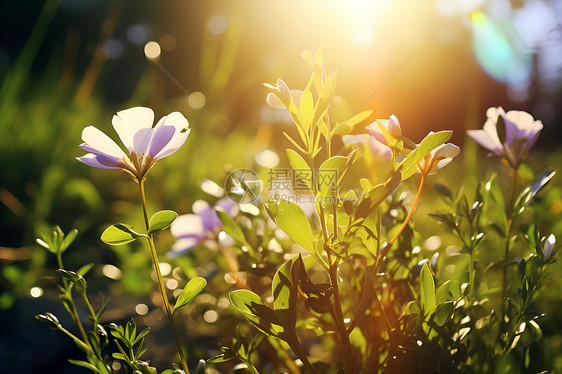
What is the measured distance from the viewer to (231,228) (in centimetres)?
76

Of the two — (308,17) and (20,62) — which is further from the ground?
(308,17)

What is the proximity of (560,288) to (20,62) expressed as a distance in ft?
8.55

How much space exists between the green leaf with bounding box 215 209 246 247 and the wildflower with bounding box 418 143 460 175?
35 cm

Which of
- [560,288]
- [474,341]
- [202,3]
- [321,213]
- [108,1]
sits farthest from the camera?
[202,3]

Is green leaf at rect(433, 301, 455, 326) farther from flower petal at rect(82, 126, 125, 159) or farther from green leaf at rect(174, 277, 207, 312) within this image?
flower petal at rect(82, 126, 125, 159)

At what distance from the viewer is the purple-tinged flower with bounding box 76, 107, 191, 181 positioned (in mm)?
543

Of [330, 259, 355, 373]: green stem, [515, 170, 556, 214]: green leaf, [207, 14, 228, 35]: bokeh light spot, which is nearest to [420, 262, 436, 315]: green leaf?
[330, 259, 355, 373]: green stem

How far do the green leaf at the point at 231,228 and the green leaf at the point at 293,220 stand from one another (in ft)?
0.86

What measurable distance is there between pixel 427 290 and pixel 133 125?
447mm

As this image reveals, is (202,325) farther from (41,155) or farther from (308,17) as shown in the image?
(308,17)

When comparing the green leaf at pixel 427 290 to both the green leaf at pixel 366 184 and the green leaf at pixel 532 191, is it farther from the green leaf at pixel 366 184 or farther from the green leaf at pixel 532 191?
the green leaf at pixel 532 191

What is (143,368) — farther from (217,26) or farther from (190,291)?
(217,26)

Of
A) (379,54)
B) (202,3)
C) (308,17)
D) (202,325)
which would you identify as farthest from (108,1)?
(202,325)

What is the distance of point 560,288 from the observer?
1.15 m
